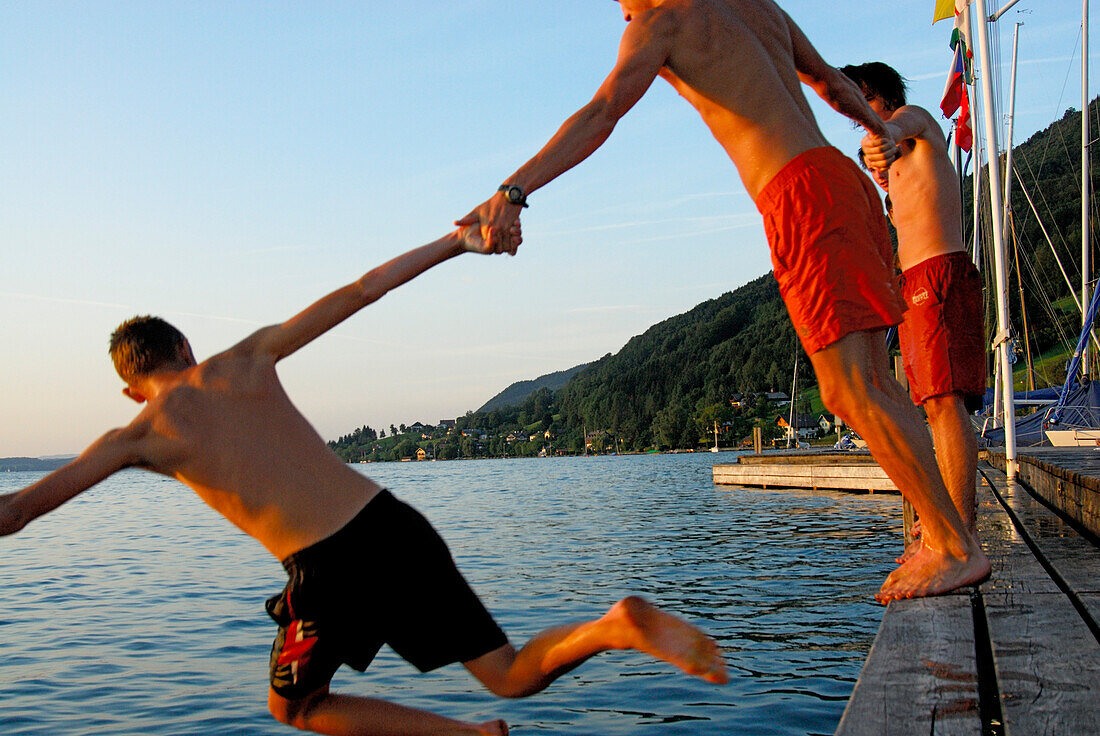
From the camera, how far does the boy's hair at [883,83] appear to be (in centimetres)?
415

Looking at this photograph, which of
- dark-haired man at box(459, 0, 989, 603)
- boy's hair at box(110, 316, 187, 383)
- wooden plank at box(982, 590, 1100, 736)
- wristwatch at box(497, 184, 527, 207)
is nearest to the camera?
wooden plank at box(982, 590, 1100, 736)

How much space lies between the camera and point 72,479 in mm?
2631

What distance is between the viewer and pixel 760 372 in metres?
126

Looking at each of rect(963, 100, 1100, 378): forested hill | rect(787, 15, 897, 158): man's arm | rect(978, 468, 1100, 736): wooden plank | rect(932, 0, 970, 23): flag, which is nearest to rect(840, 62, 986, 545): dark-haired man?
rect(787, 15, 897, 158): man's arm

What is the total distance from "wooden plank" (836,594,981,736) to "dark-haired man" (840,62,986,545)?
3.72 feet

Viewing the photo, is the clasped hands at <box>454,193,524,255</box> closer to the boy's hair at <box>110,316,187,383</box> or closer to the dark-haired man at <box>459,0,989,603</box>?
the dark-haired man at <box>459,0,989,603</box>

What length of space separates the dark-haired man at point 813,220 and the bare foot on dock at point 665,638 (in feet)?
4.03

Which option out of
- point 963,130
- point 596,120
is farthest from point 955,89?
point 596,120

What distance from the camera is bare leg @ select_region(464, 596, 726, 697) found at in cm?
216

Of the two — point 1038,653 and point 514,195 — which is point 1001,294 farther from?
point 514,195

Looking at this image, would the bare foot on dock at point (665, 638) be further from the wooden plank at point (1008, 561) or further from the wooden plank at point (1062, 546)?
the wooden plank at point (1008, 561)

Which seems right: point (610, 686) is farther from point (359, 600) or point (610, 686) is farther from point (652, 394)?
point (652, 394)

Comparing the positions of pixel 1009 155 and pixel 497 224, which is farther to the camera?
pixel 1009 155

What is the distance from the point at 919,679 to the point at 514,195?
167 centimetres
